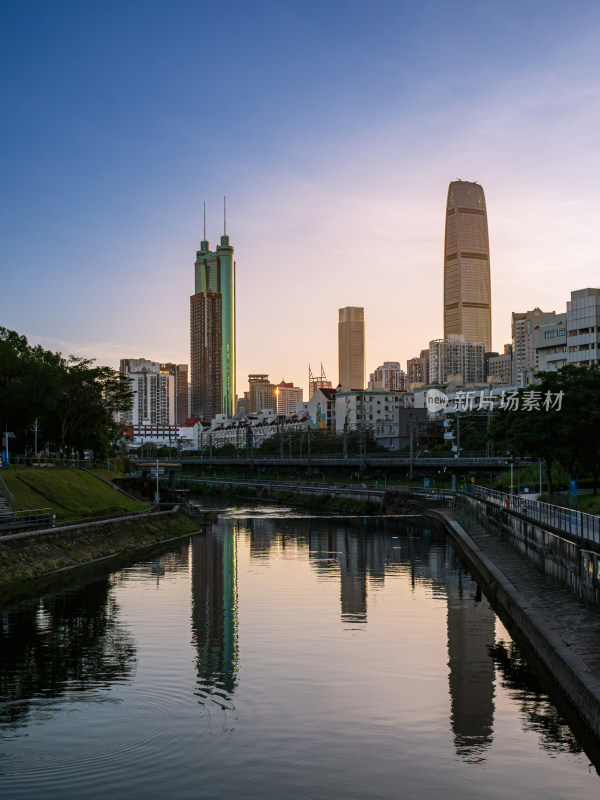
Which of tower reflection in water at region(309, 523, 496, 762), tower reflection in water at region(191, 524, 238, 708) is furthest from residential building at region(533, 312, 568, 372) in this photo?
tower reflection in water at region(191, 524, 238, 708)

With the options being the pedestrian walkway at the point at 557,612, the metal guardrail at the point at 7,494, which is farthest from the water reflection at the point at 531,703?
the metal guardrail at the point at 7,494

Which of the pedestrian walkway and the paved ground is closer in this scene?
the pedestrian walkway

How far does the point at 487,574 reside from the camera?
4666cm

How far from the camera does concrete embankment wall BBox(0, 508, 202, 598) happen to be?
47375mm

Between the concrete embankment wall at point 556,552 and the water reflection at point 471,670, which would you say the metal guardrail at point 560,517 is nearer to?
the concrete embankment wall at point 556,552

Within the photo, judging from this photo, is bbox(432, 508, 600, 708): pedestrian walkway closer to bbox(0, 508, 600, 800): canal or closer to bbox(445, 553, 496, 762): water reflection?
bbox(0, 508, 600, 800): canal

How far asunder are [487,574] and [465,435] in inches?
4874

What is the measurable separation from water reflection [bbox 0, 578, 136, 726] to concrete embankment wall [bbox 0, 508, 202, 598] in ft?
16.4

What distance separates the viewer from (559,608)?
100 ft

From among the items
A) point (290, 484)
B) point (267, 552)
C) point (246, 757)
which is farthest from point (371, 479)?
point (246, 757)

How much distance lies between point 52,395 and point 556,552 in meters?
74.1

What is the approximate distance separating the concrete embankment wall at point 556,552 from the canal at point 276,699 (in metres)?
3.35

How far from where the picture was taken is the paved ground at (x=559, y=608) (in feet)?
79.5

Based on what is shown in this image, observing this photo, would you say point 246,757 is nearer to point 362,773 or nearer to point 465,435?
point 362,773
